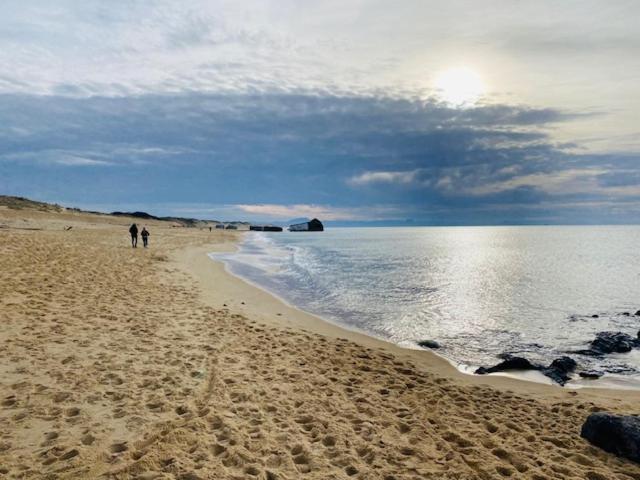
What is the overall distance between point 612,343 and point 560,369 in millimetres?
4864

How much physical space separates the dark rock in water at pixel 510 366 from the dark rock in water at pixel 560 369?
1.33 feet

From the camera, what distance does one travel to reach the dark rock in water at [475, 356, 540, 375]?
39.7 feet

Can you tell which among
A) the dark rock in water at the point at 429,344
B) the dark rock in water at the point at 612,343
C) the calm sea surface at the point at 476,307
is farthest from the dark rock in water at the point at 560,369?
the dark rock in water at the point at 429,344

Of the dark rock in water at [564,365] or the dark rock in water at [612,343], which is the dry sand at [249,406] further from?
the dark rock in water at [612,343]

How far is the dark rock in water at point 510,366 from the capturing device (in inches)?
476

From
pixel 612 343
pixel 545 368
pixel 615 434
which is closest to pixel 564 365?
pixel 545 368

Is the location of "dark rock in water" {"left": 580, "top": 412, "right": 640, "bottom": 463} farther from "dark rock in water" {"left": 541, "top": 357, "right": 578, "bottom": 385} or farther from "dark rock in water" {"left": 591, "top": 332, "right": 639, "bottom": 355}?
"dark rock in water" {"left": 591, "top": 332, "right": 639, "bottom": 355}

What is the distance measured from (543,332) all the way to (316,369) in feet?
40.7

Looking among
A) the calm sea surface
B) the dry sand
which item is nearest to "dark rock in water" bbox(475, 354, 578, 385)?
the calm sea surface

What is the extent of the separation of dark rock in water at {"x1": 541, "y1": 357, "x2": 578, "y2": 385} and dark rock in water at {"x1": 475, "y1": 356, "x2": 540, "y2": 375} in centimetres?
40

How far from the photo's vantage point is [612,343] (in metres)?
15.5

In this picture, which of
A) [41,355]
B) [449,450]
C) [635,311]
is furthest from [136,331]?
[635,311]

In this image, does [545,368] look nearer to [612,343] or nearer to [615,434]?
[612,343]

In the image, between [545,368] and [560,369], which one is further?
[545,368]
